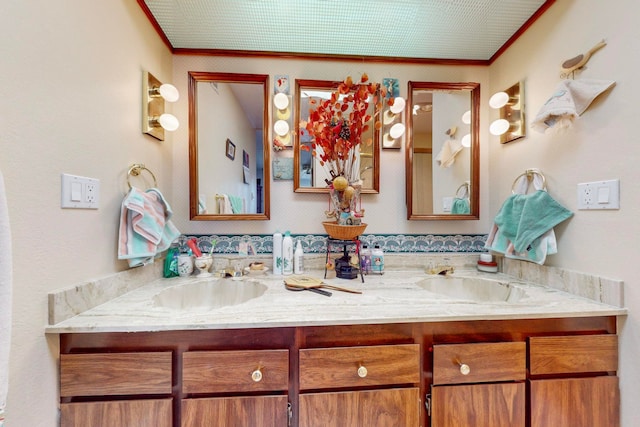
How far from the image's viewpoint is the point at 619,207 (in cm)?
87

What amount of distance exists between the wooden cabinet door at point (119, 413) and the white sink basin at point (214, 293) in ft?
1.41

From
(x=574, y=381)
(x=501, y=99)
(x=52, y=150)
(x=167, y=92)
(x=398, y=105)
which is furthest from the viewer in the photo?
(x=398, y=105)

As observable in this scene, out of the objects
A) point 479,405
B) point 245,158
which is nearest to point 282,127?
point 245,158

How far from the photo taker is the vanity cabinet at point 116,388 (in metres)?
0.75

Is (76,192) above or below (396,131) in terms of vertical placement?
below

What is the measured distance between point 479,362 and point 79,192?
4.68 ft

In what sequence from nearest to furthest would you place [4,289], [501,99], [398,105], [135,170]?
[4,289]
[135,170]
[501,99]
[398,105]

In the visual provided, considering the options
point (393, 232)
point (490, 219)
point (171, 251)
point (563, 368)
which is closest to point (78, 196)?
point (171, 251)

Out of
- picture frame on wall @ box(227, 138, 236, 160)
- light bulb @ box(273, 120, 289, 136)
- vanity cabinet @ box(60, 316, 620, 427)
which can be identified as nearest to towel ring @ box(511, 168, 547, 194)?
vanity cabinet @ box(60, 316, 620, 427)

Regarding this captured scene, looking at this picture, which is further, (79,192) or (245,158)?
(245,158)

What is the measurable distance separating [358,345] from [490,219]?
1202mm

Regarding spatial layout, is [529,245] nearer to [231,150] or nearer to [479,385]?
[479,385]

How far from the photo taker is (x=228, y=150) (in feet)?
4.59

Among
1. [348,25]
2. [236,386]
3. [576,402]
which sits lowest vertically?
[576,402]
